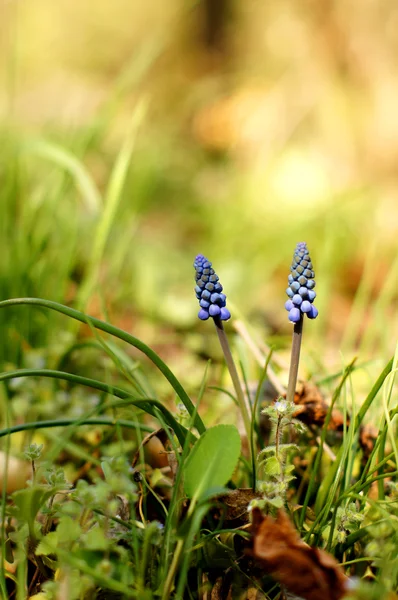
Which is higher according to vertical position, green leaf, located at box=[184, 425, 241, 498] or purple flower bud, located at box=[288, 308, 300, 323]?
purple flower bud, located at box=[288, 308, 300, 323]

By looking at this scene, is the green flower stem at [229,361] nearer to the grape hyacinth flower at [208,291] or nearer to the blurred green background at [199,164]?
the grape hyacinth flower at [208,291]

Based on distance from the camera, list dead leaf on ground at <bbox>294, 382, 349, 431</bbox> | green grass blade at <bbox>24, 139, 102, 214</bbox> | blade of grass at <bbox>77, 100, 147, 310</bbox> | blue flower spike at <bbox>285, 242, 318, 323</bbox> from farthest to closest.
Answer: green grass blade at <bbox>24, 139, 102, 214</bbox> < blade of grass at <bbox>77, 100, 147, 310</bbox> < dead leaf on ground at <bbox>294, 382, 349, 431</bbox> < blue flower spike at <bbox>285, 242, 318, 323</bbox>

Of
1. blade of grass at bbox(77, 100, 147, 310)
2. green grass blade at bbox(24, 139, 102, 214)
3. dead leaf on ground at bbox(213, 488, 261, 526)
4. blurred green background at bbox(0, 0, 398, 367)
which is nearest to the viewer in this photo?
dead leaf on ground at bbox(213, 488, 261, 526)

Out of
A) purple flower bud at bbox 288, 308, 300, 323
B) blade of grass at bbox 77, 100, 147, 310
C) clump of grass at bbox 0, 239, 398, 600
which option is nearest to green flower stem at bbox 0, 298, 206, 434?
clump of grass at bbox 0, 239, 398, 600

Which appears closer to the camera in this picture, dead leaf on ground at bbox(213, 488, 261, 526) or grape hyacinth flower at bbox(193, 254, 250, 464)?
grape hyacinth flower at bbox(193, 254, 250, 464)

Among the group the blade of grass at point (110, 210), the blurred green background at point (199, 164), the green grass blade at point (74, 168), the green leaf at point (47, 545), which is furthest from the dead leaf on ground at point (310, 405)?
the green grass blade at point (74, 168)

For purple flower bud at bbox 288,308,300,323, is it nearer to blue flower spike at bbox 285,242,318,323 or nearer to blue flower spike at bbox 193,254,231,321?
blue flower spike at bbox 285,242,318,323

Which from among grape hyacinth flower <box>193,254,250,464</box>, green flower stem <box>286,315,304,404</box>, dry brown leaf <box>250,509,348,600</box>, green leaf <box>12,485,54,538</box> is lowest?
dry brown leaf <box>250,509,348,600</box>
